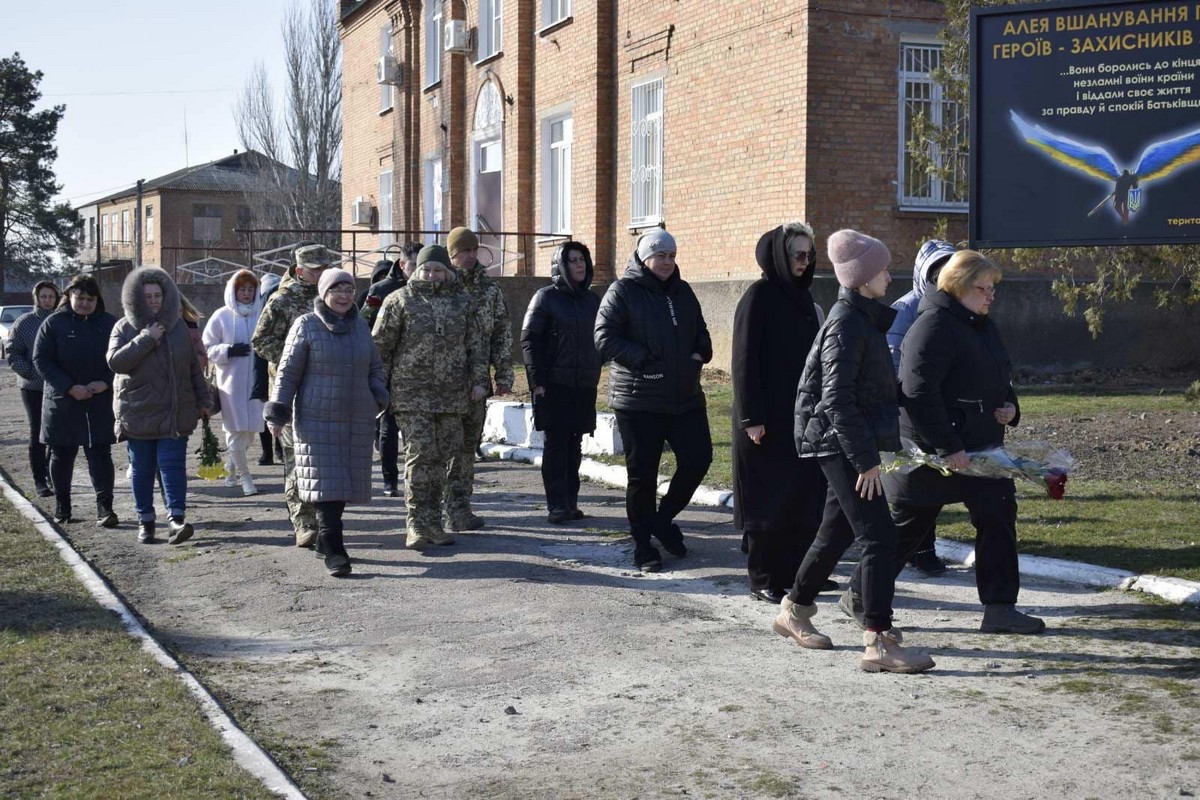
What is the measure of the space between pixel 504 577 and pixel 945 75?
9.64 metres

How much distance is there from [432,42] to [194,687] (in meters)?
26.3

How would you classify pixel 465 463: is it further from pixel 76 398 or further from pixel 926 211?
pixel 926 211

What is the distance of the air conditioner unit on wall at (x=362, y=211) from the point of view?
114ft

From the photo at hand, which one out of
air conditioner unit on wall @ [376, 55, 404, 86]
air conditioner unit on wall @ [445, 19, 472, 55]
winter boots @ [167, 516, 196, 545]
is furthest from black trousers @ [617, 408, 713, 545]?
air conditioner unit on wall @ [376, 55, 404, 86]

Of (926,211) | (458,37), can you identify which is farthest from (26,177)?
(926,211)

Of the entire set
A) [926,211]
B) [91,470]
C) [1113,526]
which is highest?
[926,211]

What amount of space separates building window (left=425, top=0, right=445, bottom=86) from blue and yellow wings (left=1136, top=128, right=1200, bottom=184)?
69.5 feet

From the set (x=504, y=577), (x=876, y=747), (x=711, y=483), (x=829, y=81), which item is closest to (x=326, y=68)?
(x=829, y=81)

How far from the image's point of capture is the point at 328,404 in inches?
327

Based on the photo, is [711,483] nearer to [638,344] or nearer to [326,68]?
[638,344]

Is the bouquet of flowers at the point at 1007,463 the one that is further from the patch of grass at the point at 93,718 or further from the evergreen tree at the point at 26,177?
the evergreen tree at the point at 26,177

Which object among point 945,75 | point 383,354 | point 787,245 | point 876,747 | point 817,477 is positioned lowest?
point 876,747

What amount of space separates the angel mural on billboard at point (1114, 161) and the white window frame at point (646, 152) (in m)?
10.1

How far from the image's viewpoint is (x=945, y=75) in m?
15.4
